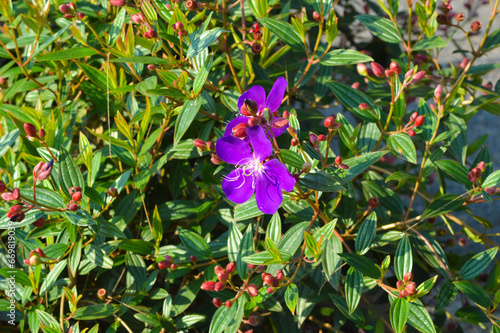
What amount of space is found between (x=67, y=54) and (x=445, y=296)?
1100 millimetres

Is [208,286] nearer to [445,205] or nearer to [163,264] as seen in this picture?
[163,264]

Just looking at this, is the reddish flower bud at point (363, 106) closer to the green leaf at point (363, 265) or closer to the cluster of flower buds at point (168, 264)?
the green leaf at point (363, 265)

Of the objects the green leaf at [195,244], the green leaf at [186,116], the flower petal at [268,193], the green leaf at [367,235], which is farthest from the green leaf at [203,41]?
the green leaf at [367,235]

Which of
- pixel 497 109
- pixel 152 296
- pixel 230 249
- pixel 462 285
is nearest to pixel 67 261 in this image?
pixel 152 296

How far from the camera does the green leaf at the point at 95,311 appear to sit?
1.15 metres

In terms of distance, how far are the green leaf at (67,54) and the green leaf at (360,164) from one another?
0.73m

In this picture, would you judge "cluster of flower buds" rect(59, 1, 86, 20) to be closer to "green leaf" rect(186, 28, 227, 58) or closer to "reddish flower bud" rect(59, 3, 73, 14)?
"reddish flower bud" rect(59, 3, 73, 14)

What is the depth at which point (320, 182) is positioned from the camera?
0.92 metres

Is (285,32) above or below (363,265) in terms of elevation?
above

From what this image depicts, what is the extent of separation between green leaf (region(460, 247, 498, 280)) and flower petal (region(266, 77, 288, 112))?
637 mm

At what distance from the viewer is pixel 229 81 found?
1.40 meters

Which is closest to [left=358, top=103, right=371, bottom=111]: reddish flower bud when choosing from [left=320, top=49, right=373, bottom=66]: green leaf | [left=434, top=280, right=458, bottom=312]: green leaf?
[left=320, top=49, right=373, bottom=66]: green leaf

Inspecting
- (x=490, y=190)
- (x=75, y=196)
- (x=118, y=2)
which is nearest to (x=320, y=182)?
(x=490, y=190)

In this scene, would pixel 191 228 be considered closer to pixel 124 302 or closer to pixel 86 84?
pixel 124 302
